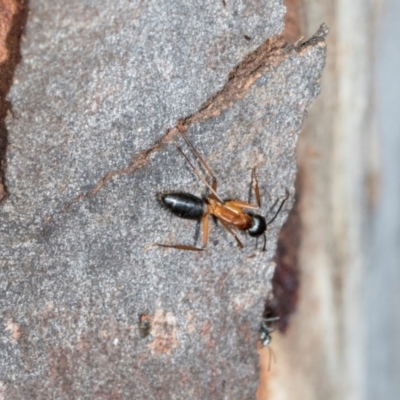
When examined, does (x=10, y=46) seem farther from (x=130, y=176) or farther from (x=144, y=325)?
(x=144, y=325)

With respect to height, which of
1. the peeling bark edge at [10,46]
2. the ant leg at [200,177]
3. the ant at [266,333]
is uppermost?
the peeling bark edge at [10,46]

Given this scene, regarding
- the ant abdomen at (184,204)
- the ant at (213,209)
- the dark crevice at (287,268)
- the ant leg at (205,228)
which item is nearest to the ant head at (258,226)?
the ant at (213,209)

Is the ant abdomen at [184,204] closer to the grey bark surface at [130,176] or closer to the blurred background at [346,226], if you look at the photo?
the grey bark surface at [130,176]

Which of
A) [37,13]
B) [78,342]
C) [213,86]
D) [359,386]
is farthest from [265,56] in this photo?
[359,386]

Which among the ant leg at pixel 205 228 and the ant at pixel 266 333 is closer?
the ant leg at pixel 205 228

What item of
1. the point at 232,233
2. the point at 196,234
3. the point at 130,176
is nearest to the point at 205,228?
the point at 196,234

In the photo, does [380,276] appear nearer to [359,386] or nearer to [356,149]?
[359,386]
